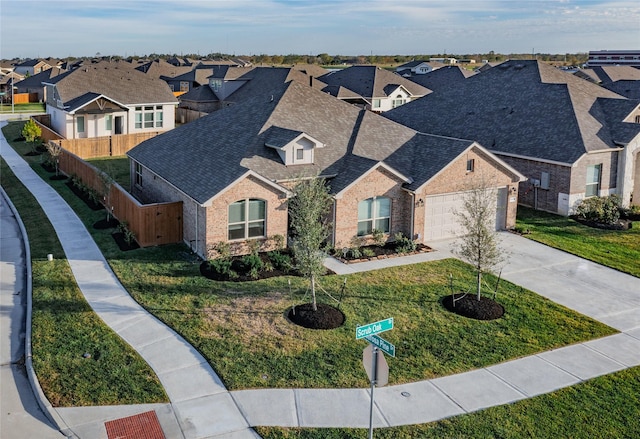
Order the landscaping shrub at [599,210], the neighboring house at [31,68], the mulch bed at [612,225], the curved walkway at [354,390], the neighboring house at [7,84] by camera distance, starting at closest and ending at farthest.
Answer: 1. the curved walkway at [354,390]
2. the mulch bed at [612,225]
3. the landscaping shrub at [599,210]
4. the neighboring house at [7,84]
5. the neighboring house at [31,68]

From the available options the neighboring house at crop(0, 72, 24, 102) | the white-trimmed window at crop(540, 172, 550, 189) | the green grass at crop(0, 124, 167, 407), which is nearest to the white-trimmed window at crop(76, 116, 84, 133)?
the green grass at crop(0, 124, 167, 407)

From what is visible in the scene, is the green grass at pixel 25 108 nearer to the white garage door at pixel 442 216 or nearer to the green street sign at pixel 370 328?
the white garage door at pixel 442 216

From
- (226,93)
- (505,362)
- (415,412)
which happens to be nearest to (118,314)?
(415,412)

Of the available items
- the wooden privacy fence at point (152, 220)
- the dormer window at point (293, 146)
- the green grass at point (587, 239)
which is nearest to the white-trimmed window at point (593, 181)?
the green grass at point (587, 239)

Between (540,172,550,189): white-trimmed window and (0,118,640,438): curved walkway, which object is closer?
(0,118,640,438): curved walkway

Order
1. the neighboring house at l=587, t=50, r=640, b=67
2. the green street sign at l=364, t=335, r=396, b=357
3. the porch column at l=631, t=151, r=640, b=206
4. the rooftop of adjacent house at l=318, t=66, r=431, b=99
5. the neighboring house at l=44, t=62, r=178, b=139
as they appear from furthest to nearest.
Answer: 1. the neighboring house at l=587, t=50, r=640, b=67
2. the rooftop of adjacent house at l=318, t=66, r=431, b=99
3. the neighboring house at l=44, t=62, r=178, b=139
4. the porch column at l=631, t=151, r=640, b=206
5. the green street sign at l=364, t=335, r=396, b=357

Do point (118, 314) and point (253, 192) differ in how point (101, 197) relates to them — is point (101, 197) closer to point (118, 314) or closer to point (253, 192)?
point (253, 192)

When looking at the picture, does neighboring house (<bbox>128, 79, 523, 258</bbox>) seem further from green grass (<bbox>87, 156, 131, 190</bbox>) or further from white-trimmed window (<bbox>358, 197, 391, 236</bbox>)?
green grass (<bbox>87, 156, 131, 190</bbox>)
